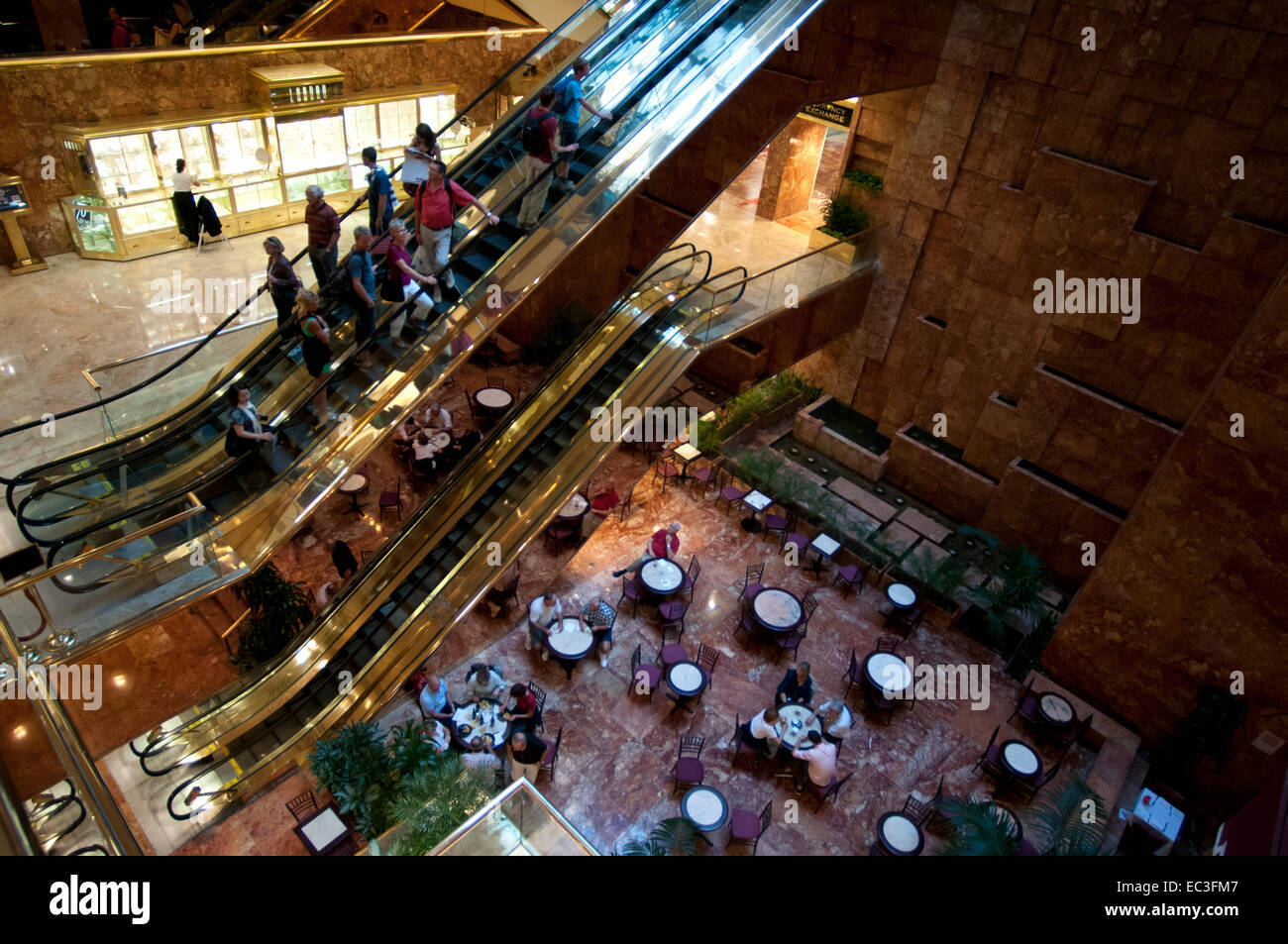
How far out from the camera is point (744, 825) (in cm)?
814

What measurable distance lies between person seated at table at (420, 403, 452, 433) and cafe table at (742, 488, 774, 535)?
494cm

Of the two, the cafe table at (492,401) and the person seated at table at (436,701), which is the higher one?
the cafe table at (492,401)

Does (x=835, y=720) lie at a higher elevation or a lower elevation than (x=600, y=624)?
higher

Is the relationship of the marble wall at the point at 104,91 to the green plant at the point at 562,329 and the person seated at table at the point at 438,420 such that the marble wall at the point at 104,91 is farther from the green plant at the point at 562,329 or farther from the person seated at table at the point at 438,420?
the person seated at table at the point at 438,420

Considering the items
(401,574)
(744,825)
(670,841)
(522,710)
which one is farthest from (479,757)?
A: (744,825)

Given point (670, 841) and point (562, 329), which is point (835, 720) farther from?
point (562, 329)

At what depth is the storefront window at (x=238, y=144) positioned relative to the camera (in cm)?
1337

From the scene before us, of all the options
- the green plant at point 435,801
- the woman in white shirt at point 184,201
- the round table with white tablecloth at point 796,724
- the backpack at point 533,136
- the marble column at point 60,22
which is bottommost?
the round table with white tablecloth at point 796,724

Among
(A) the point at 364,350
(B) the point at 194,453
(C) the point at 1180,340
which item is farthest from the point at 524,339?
(C) the point at 1180,340

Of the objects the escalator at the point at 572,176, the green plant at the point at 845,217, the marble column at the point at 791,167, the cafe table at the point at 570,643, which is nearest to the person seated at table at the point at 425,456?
the escalator at the point at 572,176

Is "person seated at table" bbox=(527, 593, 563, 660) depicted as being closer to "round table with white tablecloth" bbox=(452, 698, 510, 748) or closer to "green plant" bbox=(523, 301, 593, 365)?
"round table with white tablecloth" bbox=(452, 698, 510, 748)

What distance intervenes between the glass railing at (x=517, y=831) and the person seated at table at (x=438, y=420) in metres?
8.19

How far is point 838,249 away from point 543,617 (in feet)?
25.5

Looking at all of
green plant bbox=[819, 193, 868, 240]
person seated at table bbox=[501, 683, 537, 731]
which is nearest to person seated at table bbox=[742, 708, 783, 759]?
person seated at table bbox=[501, 683, 537, 731]
